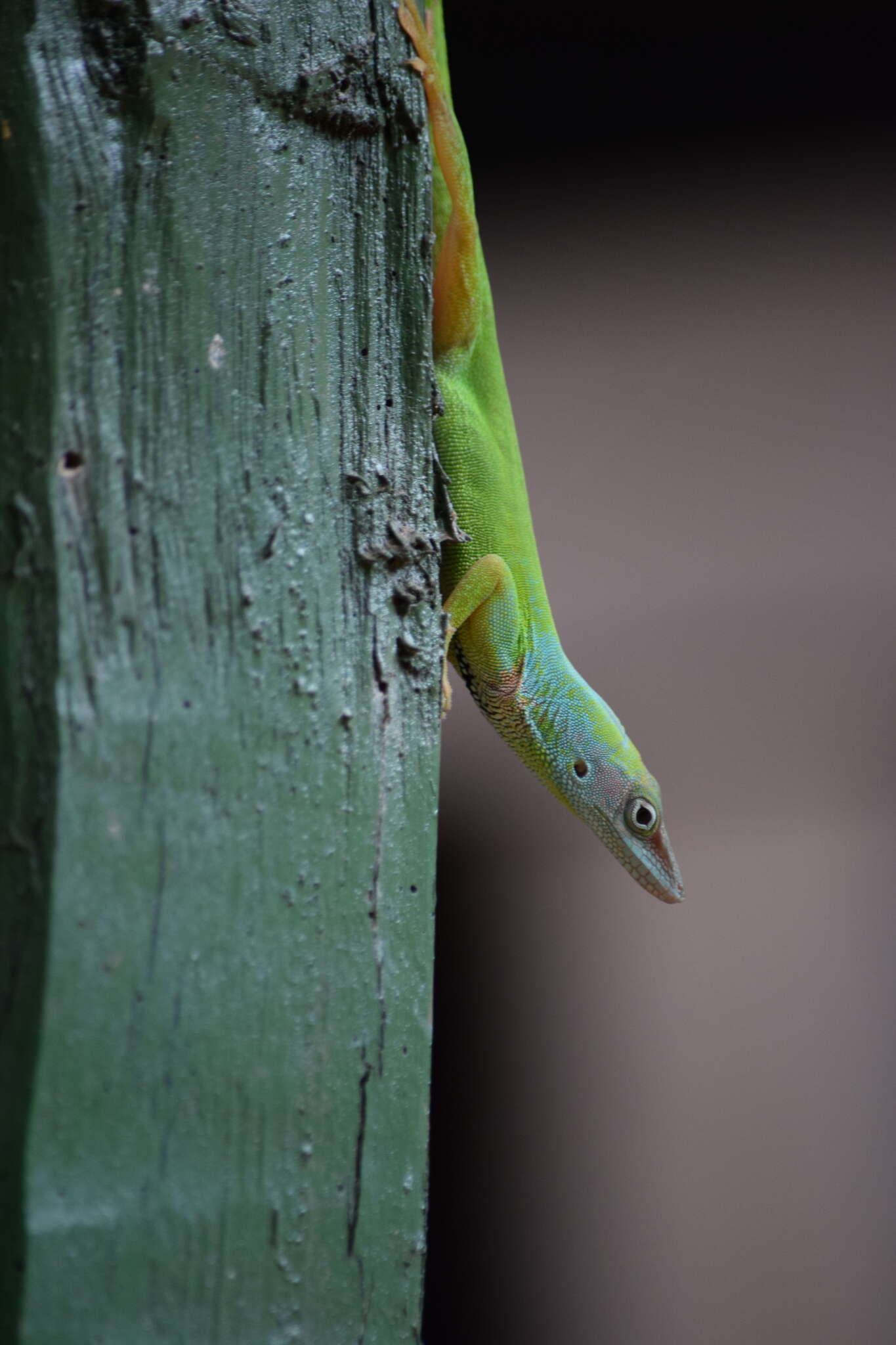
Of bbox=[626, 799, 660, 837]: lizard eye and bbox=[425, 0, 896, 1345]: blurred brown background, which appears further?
bbox=[425, 0, 896, 1345]: blurred brown background

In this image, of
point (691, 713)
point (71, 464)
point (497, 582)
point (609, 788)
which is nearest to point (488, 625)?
point (497, 582)

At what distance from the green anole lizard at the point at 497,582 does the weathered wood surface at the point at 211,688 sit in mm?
585

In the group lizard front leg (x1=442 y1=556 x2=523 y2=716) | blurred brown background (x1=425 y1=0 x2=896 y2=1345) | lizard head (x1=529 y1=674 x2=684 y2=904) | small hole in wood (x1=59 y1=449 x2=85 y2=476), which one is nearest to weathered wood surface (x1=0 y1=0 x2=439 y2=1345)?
small hole in wood (x1=59 y1=449 x2=85 y2=476)

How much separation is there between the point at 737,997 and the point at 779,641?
84cm

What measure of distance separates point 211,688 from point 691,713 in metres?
2.07

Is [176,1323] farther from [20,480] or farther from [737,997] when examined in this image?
[737,997]

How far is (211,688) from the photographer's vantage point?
2.33 feet

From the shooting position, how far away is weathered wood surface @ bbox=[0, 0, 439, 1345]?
0.61m

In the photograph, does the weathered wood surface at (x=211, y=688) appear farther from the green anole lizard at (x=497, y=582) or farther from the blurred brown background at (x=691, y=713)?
the blurred brown background at (x=691, y=713)

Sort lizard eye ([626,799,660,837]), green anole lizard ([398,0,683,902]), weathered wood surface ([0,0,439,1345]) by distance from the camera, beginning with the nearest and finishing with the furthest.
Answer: weathered wood surface ([0,0,439,1345]) < green anole lizard ([398,0,683,902]) < lizard eye ([626,799,660,837])

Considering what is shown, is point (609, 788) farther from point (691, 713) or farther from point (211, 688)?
point (211, 688)

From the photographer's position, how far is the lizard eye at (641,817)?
1.95 m

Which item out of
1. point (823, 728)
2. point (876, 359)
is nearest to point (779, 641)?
point (823, 728)

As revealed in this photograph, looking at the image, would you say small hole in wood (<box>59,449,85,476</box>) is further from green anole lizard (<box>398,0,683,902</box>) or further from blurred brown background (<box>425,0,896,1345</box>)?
blurred brown background (<box>425,0,896,1345</box>)
